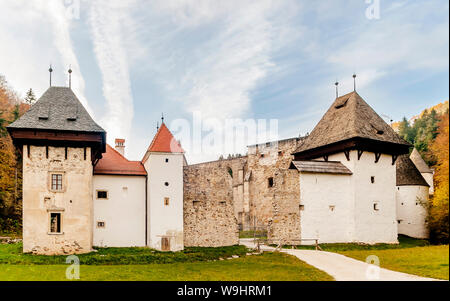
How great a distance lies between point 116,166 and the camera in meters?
26.8

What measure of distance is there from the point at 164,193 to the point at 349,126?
46.1ft

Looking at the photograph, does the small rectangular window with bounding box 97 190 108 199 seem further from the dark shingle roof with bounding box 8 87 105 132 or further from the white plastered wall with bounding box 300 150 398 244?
the white plastered wall with bounding box 300 150 398 244

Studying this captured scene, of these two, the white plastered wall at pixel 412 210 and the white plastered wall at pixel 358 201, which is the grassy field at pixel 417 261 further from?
the white plastered wall at pixel 412 210

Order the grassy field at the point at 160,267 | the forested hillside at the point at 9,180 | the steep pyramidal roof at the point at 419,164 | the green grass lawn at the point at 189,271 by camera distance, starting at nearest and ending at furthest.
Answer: the green grass lawn at the point at 189,271 → the grassy field at the point at 160,267 → the forested hillside at the point at 9,180 → the steep pyramidal roof at the point at 419,164

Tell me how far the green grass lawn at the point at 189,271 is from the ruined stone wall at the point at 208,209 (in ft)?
23.6

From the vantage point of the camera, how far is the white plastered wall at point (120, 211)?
25369mm

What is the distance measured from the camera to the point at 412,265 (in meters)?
17.9

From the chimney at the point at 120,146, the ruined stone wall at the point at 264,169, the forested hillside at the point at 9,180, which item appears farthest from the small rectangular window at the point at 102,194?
the ruined stone wall at the point at 264,169

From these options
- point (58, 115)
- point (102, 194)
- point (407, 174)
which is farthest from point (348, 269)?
point (407, 174)

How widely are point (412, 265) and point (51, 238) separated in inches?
714

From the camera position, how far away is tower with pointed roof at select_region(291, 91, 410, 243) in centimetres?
2812

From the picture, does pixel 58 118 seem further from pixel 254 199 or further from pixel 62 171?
pixel 254 199

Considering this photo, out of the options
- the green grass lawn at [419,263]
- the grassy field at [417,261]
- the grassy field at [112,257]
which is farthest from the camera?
the grassy field at [112,257]
